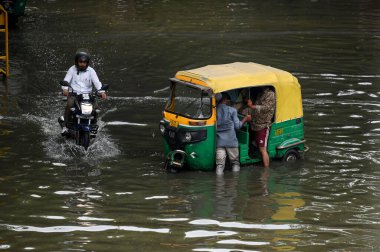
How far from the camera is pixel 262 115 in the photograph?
13.2 meters

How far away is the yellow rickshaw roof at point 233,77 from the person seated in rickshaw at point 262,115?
0.23 metres

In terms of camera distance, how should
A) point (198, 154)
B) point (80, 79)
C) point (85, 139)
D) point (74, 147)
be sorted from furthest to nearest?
point (80, 79) < point (74, 147) < point (85, 139) < point (198, 154)

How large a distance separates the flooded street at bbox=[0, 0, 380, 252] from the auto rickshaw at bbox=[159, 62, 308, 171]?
0.98ft

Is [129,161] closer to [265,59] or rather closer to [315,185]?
[315,185]

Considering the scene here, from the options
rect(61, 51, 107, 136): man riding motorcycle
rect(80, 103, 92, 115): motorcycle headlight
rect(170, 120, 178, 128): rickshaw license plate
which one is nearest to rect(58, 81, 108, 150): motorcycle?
rect(80, 103, 92, 115): motorcycle headlight

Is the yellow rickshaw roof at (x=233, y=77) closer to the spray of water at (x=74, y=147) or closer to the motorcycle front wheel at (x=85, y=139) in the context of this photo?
the motorcycle front wheel at (x=85, y=139)

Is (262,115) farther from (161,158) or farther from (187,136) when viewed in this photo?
(161,158)

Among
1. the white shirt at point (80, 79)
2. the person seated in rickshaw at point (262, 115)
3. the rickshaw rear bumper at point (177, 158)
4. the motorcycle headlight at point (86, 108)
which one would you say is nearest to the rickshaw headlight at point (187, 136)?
the rickshaw rear bumper at point (177, 158)

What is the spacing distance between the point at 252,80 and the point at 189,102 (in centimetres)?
104

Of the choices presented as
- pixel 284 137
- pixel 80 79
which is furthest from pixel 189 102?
pixel 80 79

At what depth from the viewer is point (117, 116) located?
56.0ft

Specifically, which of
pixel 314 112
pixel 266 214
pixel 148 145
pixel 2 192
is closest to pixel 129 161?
pixel 148 145

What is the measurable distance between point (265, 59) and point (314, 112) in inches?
209

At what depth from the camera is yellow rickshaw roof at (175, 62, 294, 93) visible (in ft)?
41.8
